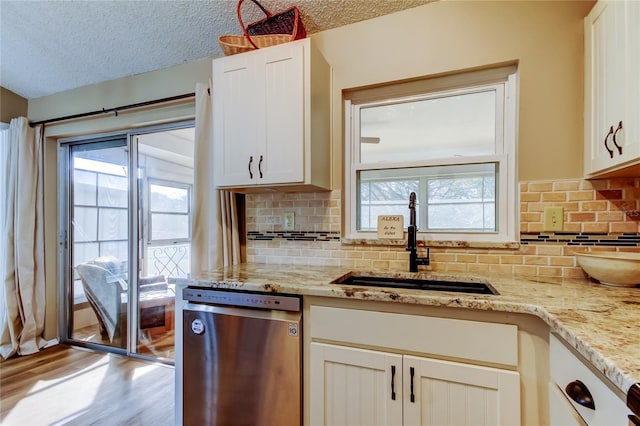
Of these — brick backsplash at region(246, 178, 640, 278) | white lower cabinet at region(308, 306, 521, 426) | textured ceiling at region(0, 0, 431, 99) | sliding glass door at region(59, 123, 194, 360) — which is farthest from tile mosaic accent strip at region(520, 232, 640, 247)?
sliding glass door at region(59, 123, 194, 360)

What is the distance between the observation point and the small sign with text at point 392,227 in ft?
5.74

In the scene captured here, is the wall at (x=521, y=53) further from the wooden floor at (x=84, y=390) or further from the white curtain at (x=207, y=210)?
the wooden floor at (x=84, y=390)

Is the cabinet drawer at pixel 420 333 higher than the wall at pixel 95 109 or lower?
lower

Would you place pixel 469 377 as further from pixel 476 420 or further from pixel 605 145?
pixel 605 145

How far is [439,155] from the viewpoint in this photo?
179 centimetres

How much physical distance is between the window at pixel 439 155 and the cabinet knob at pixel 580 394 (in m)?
0.92

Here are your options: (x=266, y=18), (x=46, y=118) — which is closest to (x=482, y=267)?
(x=266, y=18)

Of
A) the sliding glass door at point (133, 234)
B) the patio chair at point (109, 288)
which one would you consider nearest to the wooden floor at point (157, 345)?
the sliding glass door at point (133, 234)

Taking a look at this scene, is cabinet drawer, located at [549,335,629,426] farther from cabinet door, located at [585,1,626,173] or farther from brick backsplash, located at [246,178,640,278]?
cabinet door, located at [585,1,626,173]

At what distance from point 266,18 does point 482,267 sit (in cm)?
184

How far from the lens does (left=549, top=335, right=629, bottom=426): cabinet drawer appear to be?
24.9 inches

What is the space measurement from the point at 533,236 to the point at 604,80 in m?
0.74

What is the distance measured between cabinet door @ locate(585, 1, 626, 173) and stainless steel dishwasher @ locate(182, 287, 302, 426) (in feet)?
4.82

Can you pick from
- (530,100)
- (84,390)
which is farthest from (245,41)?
(84,390)
